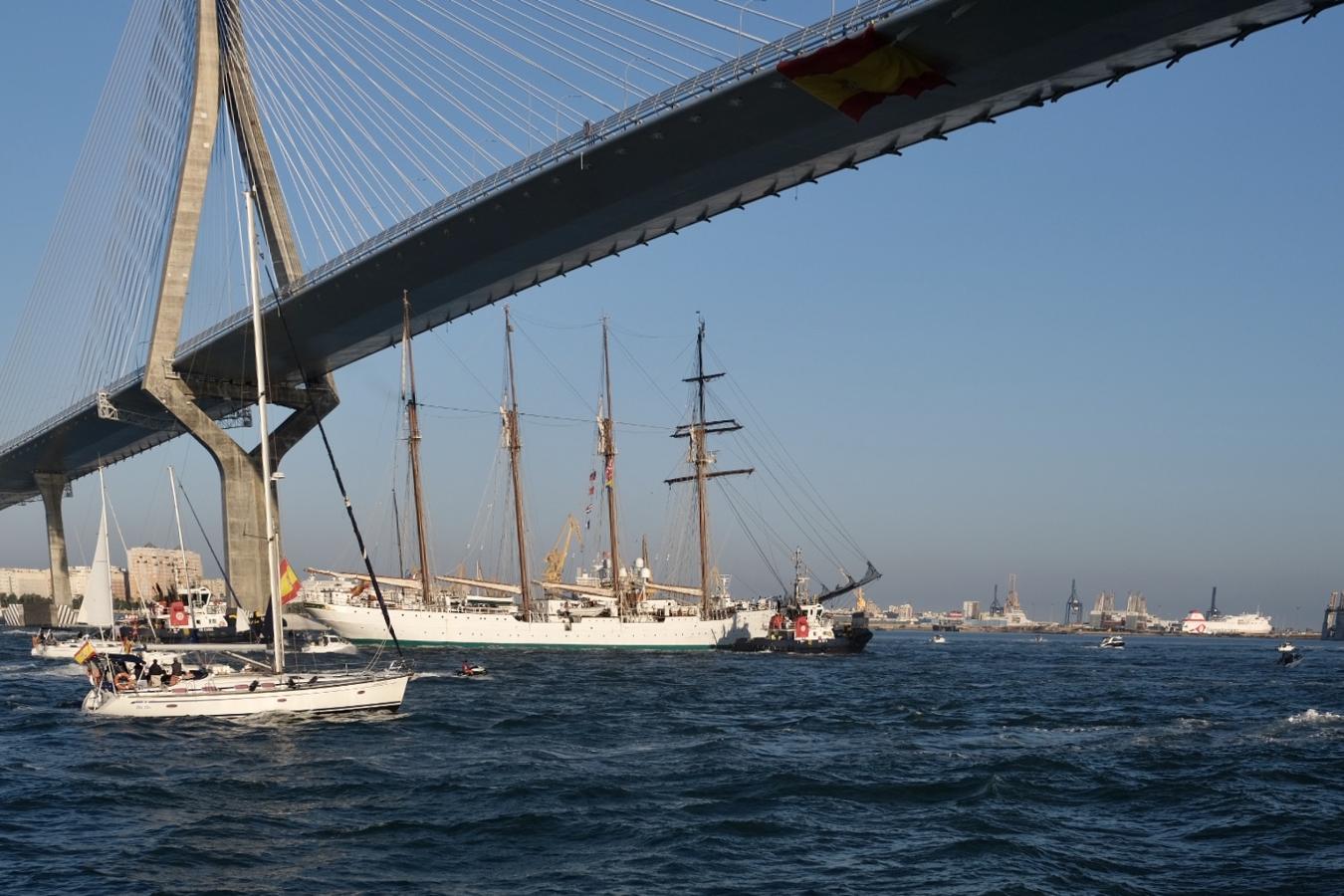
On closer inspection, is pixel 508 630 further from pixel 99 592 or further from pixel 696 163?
pixel 696 163

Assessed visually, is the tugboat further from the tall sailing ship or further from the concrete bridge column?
the concrete bridge column

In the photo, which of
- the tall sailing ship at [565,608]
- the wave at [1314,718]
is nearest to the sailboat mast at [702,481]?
the tall sailing ship at [565,608]

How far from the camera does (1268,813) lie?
1773cm

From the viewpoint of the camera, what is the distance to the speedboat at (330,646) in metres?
57.9

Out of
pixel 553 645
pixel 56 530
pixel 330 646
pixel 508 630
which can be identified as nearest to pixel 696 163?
pixel 330 646

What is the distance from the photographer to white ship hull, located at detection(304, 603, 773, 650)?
66688mm

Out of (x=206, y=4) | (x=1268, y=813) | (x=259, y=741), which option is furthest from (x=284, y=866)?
(x=206, y=4)

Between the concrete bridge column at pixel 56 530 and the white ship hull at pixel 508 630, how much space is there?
38.3m

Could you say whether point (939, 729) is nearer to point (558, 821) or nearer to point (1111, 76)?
point (558, 821)

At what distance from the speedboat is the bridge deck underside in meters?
13.8

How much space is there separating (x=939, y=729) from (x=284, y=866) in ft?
57.1

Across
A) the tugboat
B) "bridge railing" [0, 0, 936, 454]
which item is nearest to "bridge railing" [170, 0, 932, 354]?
"bridge railing" [0, 0, 936, 454]

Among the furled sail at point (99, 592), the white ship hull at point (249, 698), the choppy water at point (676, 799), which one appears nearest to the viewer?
the choppy water at point (676, 799)

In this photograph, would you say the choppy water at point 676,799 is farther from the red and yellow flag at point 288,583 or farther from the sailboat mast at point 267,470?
the red and yellow flag at point 288,583
